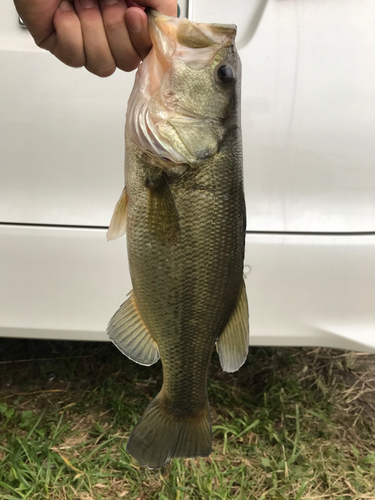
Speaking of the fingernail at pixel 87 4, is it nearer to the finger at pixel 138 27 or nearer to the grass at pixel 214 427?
the finger at pixel 138 27

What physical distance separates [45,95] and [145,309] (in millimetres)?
994

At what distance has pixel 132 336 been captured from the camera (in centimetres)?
130

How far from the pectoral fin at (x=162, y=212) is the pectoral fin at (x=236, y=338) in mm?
269

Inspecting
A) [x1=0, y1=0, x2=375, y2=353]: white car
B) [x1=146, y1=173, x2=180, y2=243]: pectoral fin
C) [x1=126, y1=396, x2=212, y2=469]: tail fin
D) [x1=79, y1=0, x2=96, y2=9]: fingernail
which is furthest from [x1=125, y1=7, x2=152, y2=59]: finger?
[x1=126, y1=396, x2=212, y2=469]: tail fin

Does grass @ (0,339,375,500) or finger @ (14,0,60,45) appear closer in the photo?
finger @ (14,0,60,45)

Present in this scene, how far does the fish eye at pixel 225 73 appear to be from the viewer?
3.92 feet

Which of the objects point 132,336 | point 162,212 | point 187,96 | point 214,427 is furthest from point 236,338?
point 214,427

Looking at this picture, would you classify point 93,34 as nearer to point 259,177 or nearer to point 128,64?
point 128,64

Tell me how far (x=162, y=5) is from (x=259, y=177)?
0.83 meters

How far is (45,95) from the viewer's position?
174 cm

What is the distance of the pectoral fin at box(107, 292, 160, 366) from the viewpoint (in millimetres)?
1279

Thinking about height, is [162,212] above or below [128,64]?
below

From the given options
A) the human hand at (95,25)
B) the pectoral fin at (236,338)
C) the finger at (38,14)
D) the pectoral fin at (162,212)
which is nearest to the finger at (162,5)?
the human hand at (95,25)

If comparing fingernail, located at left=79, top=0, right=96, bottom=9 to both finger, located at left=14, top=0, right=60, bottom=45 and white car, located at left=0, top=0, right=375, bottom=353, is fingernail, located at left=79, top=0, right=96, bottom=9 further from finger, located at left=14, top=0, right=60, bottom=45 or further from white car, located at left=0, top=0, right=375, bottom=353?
white car, located at left=0, top=0, right=375, bottom=353
